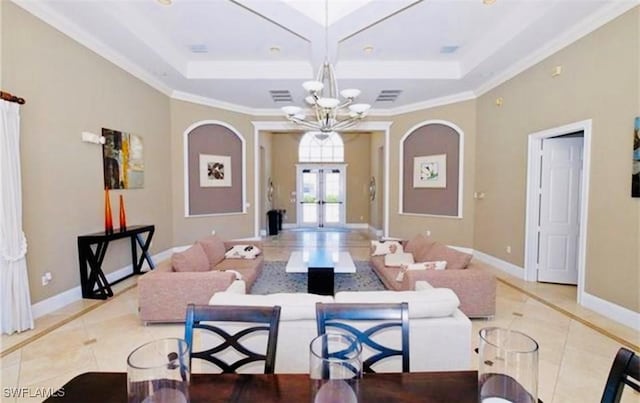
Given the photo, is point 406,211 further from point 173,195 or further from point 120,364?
point 120,364

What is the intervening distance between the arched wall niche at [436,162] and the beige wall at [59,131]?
581 cm

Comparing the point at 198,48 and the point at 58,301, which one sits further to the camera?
the point at 198,48

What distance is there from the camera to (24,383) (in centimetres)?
248

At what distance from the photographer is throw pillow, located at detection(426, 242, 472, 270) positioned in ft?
12.1

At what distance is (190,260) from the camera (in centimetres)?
387

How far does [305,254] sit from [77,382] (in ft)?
13.3

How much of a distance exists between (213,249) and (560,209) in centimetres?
526

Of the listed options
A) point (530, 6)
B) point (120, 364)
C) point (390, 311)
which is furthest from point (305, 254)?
point (530, 6)

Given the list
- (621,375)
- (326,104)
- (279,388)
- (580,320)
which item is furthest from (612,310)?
(279,388)

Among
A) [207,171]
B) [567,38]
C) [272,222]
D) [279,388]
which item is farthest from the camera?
[272,222]

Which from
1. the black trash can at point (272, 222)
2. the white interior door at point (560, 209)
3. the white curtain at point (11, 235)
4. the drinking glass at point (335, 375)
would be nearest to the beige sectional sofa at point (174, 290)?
the white curtain at point (11, 235)

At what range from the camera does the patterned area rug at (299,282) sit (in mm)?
4656

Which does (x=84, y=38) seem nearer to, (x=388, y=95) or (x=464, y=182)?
(x=388, y=95)

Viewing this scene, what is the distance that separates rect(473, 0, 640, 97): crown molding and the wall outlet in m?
7.01
